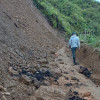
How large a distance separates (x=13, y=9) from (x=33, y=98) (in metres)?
8.01

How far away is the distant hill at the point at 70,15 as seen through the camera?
648 inches

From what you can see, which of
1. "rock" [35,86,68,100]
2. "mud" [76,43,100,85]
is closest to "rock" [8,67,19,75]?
"rock" [35,86,68,100]

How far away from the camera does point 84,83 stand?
576 centimetres

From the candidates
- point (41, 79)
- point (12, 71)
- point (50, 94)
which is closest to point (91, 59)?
point (41, 79)

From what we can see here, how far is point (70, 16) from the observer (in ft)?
75.2

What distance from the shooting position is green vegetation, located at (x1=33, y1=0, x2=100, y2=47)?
1645 cm

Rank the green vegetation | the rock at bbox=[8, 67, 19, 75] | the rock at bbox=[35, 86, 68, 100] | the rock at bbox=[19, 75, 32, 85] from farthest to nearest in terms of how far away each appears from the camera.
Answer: the green vegetation
the rock at bbox=[8, 67, 19, 75]
the rock at bbox=[19, 75, 32, 85]
the rock at bbox=[35, 86, 68, 100]

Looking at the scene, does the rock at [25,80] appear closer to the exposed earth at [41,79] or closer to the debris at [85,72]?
the exposed earth at [41,79]

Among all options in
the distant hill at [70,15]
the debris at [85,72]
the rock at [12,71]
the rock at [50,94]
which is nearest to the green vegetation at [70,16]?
the distant hill at [70,15]

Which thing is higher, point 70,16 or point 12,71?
point 70,16

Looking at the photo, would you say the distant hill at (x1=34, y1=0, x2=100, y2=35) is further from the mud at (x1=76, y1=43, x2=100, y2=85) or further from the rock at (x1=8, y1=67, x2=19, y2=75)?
the rock at (x1=8, y1=67, x2=19, y2=75)

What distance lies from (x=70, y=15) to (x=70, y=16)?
274mm

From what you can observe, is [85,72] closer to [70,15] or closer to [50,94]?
[50,94]

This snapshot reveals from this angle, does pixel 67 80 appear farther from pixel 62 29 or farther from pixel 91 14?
pixel 91 14
